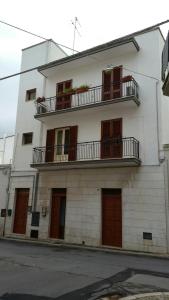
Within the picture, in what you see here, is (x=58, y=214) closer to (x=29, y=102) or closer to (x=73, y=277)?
(x=29, y=102)

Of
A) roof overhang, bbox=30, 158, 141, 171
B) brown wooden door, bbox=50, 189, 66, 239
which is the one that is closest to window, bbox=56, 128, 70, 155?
roof overhang, bbox=30, 158, 141, 171

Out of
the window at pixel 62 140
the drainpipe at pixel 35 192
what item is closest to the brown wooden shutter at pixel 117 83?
the window at pixel 62 140

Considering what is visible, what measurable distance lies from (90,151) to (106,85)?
3.79 meters

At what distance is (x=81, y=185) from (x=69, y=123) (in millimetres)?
3751

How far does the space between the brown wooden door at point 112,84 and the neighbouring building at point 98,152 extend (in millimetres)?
57

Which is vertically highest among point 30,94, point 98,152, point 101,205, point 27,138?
point 30,94

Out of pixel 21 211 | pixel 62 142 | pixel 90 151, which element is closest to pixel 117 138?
pixel 90 151

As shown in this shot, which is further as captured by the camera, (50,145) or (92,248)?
(50,145)

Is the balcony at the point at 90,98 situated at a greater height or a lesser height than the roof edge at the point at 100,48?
lesser

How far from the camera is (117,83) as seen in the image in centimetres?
1558

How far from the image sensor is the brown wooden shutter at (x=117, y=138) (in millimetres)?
14498

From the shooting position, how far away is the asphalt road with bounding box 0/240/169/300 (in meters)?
5.97

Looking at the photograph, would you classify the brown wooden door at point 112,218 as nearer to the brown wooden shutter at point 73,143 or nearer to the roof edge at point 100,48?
the brown wooden shutter at point 73,143

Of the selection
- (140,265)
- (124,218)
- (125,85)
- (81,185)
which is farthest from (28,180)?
(140,265)
